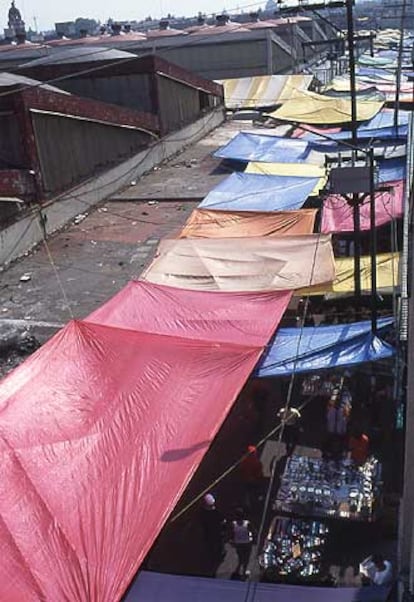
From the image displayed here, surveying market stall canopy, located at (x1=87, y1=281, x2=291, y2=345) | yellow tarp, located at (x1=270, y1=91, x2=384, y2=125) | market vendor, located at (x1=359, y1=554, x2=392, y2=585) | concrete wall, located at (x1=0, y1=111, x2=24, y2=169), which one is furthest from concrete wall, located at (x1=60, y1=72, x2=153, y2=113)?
market vendor, located at (x1=359, y1=554, x2=392, y2=585)

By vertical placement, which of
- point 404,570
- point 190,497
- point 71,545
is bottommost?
point 190,497

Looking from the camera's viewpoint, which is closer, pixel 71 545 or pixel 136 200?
pixel 71 545

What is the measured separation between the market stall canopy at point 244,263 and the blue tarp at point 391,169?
562cm

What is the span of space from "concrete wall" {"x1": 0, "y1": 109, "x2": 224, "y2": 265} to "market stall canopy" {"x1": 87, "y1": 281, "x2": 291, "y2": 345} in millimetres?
6164

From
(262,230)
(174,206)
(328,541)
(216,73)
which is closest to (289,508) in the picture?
(328,541)

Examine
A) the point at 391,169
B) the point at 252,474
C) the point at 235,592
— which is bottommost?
the point at 252,474

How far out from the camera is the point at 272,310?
1033 centimetres

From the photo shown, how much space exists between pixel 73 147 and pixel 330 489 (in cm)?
1447

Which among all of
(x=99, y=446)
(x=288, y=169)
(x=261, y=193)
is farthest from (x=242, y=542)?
(x=288, y=169)

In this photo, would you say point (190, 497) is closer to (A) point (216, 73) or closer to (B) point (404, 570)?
(B) point (404, 570)

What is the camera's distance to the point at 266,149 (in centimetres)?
2200

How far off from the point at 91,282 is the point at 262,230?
395cm

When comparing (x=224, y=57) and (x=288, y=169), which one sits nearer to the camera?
(x=288, y=169)

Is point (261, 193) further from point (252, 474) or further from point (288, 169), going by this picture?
point (252, 474)
